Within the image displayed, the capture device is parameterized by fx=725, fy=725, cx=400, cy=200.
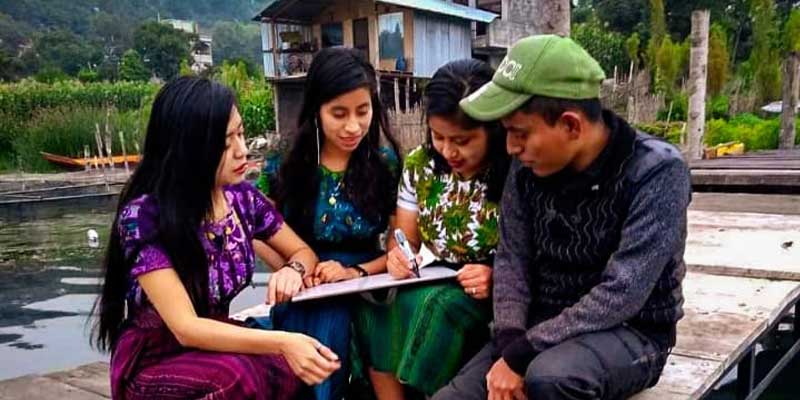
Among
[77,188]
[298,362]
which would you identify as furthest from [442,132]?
[77,188]

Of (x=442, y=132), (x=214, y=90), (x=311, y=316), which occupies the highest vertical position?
(x=214, y=90)

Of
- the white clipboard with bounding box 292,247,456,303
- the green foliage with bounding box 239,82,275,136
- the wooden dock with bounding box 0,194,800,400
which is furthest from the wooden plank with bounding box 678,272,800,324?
the green foliage with bounding box 239,82,275,136

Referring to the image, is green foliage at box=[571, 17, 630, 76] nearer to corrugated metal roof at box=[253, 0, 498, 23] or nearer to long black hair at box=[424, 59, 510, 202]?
corrugated metal roof at box=[253, 0, 498, 23]

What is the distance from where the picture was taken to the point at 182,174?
5.03 feet

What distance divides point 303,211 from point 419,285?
462 millimetres

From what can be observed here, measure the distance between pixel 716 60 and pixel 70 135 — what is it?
1299 centimetres

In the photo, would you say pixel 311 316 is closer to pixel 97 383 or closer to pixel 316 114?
pixel 316 114

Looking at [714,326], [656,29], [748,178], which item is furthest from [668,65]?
[714,326]

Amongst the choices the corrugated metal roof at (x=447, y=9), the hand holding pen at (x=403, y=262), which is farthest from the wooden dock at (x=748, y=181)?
the corrugated metal roof at (x=447, y=9)

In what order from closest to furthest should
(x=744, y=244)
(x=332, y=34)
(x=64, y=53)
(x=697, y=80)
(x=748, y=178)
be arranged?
(x=744, y=244) < (x=748, y=178) < (x=697, y=80) < (x=332, y=34) < (x=64, y=53)

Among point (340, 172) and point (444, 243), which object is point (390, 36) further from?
point (444, 243)

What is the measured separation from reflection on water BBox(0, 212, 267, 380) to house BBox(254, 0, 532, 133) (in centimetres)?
482

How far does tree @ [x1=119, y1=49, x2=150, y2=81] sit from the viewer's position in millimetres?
25156

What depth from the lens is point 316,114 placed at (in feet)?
→ 6.47
